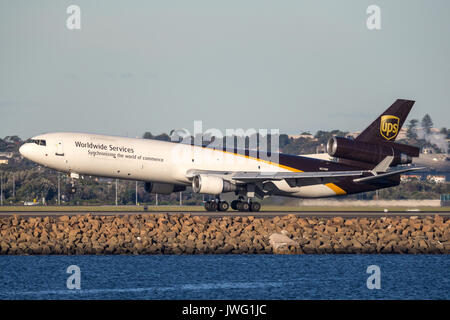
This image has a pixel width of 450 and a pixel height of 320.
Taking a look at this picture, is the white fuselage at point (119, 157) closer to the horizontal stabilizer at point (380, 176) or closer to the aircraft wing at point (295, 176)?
the aircraft wing at point (295, 176)

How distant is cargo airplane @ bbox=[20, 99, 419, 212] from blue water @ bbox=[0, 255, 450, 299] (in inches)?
570

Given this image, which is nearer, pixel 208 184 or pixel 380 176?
pixel 208 184

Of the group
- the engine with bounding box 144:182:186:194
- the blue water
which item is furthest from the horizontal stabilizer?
the blue water

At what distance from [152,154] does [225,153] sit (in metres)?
6.43

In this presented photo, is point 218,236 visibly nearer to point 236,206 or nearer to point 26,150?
point 236,206

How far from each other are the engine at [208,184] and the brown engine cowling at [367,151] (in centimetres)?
990

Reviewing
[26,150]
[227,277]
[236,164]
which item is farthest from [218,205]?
[227,277]

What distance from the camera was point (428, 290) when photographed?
3309 centimetres

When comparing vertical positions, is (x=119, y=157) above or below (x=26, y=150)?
below

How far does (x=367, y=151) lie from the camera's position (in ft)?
199

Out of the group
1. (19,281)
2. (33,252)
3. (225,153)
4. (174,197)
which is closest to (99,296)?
(19,281)

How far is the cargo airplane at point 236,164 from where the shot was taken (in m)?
54.2

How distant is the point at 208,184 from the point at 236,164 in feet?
14.9
